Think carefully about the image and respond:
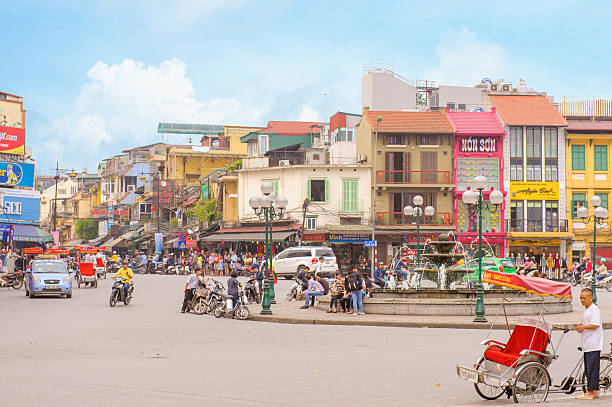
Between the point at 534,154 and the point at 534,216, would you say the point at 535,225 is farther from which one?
the point at 534,154

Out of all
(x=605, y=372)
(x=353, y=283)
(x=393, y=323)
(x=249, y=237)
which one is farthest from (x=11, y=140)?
(x=605, y=372)

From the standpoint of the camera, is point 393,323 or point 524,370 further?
point 393,323

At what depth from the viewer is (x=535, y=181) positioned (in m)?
59.6

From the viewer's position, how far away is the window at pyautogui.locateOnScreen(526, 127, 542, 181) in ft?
196

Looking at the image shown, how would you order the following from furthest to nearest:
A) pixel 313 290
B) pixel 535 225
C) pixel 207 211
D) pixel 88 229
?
pixel 88 229 < pixel 207 211 < pixel 535 225 < pixel 313 290

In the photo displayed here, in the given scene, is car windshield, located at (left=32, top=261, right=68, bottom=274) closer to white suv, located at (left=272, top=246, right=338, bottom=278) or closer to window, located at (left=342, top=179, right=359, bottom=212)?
white suv, located at (left=272, top=246, right=338, bottom=278)

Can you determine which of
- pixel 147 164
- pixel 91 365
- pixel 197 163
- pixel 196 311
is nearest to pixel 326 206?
pixel 197 163

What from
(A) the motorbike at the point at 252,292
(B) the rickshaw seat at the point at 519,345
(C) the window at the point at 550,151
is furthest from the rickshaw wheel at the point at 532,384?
(C) the window at the point at 550,151

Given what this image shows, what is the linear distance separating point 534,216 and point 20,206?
37368mm

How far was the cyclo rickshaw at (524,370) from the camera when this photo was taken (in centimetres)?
991

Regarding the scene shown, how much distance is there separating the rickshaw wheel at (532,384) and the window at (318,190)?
49.7 m

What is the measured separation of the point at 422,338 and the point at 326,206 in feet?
137

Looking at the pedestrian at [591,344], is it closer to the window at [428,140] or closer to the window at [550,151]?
the window at [428,140]

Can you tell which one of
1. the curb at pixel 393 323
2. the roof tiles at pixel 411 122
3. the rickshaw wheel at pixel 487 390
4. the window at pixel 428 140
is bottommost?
the curb at pixel 393 323
